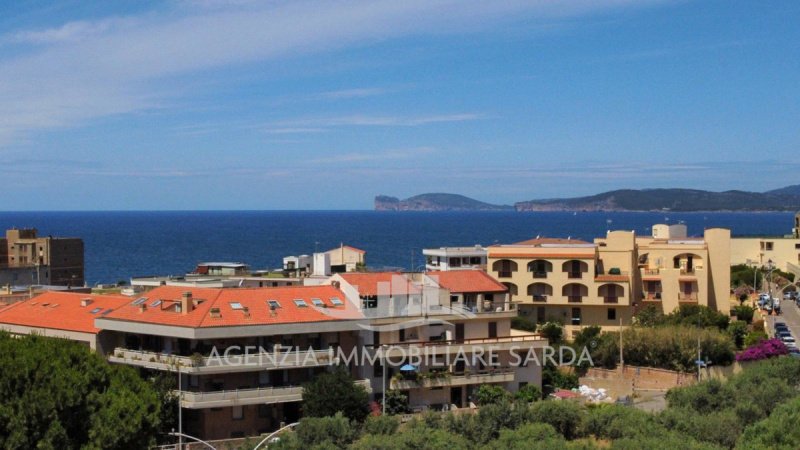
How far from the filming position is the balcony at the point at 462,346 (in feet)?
146

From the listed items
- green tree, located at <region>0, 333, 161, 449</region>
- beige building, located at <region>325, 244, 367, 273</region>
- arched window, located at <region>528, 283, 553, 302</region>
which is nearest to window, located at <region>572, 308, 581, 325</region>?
arched window, located at <region>528, 283, 553, 302</region>

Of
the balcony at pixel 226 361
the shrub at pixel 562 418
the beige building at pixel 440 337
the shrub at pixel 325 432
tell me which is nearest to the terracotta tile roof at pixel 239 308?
the balcony at pixel 226 361

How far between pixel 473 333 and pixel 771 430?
19.5m

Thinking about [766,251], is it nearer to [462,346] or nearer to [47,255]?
[462,346]

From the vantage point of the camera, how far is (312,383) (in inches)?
1619

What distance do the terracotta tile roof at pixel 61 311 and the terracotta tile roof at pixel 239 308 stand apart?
2376 mm

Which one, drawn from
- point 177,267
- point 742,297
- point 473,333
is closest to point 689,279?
point 742,297

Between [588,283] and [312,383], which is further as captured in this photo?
[588,283]

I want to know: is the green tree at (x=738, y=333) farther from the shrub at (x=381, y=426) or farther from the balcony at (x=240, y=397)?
the shrub at (x=381, y=426)

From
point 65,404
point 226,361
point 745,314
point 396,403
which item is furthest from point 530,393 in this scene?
point 745,314

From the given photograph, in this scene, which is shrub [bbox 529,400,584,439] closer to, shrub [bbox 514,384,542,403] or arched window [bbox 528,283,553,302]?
shrub [bbox 514,384,542,403]

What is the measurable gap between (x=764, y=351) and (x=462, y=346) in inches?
674

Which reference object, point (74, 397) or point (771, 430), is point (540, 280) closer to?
point (771, 430)

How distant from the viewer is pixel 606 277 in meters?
62.3
